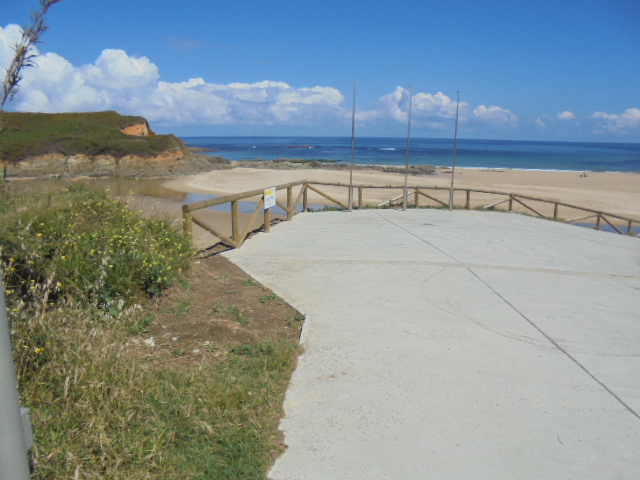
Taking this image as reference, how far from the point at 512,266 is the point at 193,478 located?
22.7ft

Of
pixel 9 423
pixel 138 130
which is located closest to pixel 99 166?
pixel 138 130

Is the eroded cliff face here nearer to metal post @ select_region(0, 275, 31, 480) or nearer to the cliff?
the cliff

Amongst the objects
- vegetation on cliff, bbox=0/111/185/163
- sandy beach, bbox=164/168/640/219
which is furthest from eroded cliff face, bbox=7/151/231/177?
sandy beach, bbox=164/168/640/219

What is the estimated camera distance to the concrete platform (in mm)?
3371

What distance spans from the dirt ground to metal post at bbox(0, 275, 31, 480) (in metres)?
2.54

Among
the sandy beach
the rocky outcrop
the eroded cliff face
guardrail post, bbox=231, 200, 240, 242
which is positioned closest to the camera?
guardrail post, bbox=231, 200, 240, 242

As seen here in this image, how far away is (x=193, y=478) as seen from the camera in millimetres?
2949

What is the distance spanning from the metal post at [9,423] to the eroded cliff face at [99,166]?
1587 inches

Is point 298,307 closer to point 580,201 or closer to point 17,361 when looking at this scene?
point 17,361

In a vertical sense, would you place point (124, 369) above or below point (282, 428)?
above

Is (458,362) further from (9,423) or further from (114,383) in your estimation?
(9,423)

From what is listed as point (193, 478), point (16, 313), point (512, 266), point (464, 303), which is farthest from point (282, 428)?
point (512, 266)

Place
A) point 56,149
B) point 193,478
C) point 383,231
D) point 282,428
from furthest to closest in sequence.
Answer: point 56,149, point 383,231, point 282,428, point 193,478

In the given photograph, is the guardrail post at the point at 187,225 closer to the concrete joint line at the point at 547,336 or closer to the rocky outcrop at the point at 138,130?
the concrete joint line at the point at 547,336
